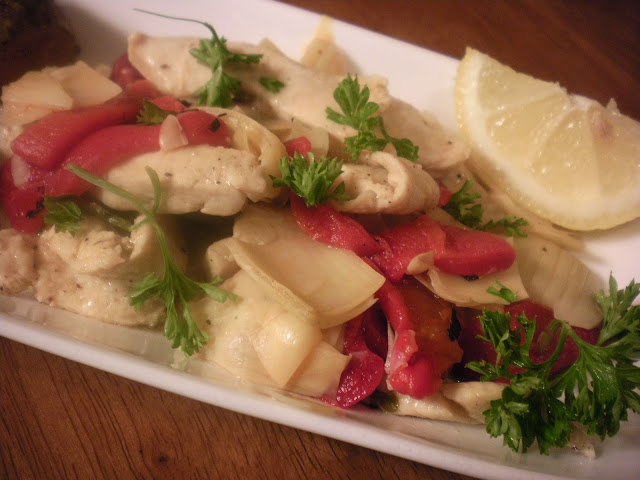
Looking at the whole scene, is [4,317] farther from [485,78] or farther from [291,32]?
[485,78]

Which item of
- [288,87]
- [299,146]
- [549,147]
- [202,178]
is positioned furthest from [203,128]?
[549,147]

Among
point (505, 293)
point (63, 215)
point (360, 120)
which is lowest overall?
point (63, 215)

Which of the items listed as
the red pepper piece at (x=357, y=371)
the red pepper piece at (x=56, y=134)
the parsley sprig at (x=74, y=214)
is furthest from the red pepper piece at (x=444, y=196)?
the red pepper piece at (x=56, y=134)

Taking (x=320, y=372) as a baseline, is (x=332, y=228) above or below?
above

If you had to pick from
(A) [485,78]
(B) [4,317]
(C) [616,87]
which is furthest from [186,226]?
(C) [616,87]

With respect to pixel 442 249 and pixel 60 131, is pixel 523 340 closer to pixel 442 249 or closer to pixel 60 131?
pixel 442 249

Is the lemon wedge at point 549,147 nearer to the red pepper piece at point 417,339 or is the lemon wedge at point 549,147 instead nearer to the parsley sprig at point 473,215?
the parsley sprig at point 473,215
